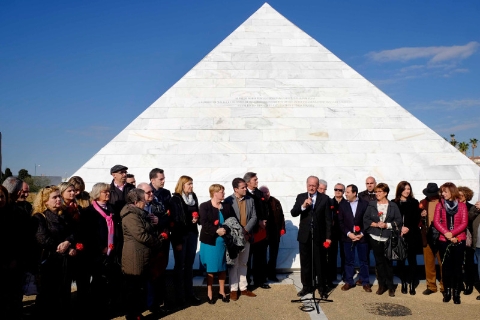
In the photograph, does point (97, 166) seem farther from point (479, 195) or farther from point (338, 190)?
point (479, 195)

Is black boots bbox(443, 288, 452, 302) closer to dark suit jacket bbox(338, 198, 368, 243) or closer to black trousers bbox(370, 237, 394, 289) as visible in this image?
black trousers bbox(370, 237, 394, 289)

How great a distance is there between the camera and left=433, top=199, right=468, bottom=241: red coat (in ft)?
19.9

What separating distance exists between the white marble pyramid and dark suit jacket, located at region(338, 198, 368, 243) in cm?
151

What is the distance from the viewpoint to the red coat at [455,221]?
19.9 feet

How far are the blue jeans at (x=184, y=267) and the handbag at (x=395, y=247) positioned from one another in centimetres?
277

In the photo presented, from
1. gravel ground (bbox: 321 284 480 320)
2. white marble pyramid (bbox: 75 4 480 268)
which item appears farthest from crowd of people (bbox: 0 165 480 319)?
white marble pyramid (bbox: 75 4 480 268)

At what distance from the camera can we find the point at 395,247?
6.27 meters

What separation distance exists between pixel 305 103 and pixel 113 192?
5857 mm

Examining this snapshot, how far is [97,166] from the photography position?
9.35 metres

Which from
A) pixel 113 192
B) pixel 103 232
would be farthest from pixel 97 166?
pixel 103 232

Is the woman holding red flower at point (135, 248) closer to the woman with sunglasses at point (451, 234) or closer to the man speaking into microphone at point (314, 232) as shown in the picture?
the man speaking into microphone at point (314, 232)

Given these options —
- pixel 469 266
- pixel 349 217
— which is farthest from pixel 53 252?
pixel 469 266

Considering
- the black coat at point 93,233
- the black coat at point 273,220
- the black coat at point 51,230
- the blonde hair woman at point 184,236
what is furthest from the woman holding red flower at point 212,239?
the black coat at point 51,230

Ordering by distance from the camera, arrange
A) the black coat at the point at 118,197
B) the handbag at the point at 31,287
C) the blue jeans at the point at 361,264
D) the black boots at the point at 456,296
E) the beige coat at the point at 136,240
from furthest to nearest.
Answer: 1. the blue jeans at the point at 361,264
2. the black boots at the point at 456,296
3. the black coat at the point at 118,197
4. the handbag at the point at 31,287
5. the beige coat at the point at 136,240
